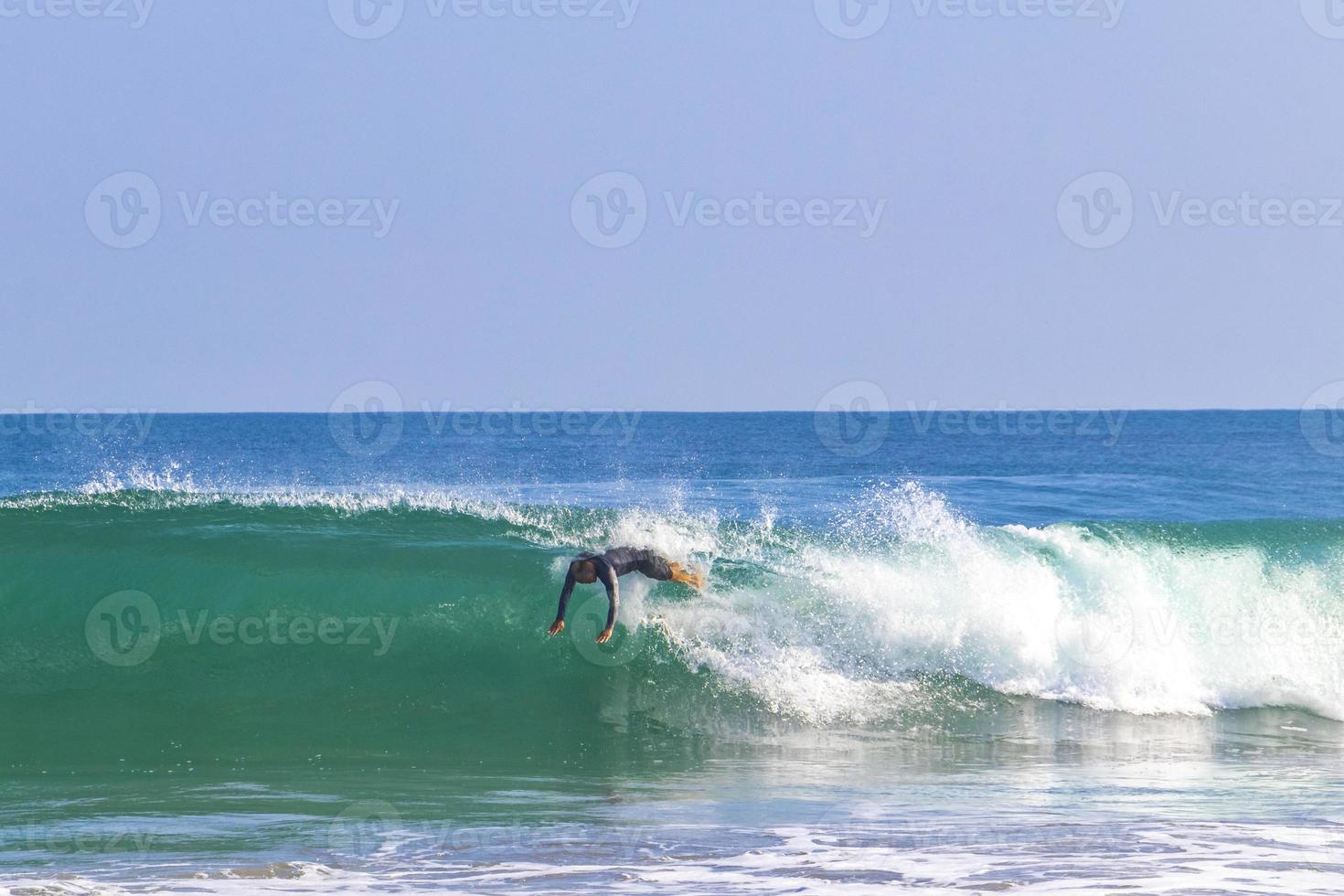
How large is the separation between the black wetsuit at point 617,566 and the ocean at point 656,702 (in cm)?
141

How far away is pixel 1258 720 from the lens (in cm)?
1334

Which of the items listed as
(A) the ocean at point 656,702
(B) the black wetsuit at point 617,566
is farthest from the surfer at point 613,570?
(A) the ocean at point 656,702

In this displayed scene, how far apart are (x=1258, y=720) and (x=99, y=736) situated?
11552mm

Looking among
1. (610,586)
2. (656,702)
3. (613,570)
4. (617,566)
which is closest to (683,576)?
(617,566)

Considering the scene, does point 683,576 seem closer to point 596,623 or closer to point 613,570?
point 613,570

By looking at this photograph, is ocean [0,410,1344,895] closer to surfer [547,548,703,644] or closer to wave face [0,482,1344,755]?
wave face [0,482,1344,755]

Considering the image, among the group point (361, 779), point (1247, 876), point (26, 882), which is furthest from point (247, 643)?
point (1247, 876)

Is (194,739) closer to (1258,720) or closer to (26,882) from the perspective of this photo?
(26,882)

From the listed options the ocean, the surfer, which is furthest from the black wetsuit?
the ocean

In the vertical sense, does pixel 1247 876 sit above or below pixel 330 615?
below

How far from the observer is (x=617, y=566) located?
12000 millimetres

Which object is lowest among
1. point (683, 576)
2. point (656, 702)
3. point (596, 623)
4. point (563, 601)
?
point (656, 702)

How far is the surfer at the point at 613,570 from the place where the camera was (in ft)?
37.1

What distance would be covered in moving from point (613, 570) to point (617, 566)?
184 mm
